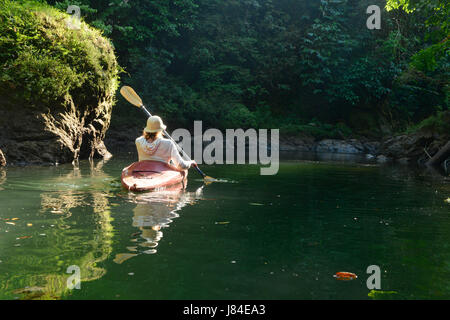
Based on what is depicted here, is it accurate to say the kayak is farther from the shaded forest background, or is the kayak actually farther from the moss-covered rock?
the shaded forest background

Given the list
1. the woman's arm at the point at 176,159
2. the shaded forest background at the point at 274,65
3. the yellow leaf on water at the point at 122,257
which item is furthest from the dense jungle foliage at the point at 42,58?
the shaded forest background at the point at 274,65

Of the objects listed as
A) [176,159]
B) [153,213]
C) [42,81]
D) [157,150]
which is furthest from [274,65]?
[153,213]

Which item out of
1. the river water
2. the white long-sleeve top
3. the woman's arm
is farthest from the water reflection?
the woman's arm

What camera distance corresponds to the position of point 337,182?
9414 mm

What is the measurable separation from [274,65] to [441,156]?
14.4 metres

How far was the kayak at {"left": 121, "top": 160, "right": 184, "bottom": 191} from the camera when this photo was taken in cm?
704

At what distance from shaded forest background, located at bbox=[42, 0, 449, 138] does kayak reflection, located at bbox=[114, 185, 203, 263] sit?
15.1 metres

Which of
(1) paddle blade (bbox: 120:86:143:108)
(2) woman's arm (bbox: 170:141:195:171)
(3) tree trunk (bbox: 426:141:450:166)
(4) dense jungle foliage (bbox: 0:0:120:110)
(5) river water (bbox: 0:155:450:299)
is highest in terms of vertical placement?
(4) dense jungle foliage (bbox: 0:0:120:110)

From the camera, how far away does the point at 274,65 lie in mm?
26969

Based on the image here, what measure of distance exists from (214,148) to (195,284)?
18.2m

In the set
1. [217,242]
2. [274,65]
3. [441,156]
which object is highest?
[274,65]

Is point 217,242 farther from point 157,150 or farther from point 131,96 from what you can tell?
point 131,96

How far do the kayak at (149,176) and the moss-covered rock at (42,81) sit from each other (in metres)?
4.45

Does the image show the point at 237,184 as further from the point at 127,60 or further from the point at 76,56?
the point at 127,60
